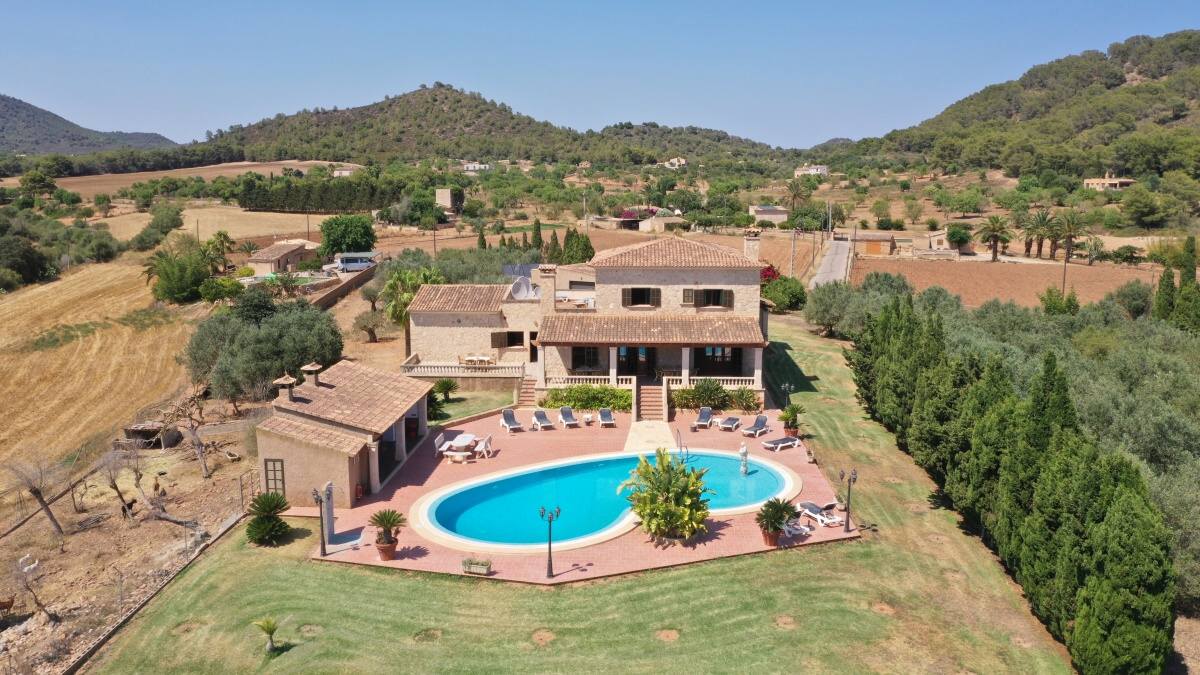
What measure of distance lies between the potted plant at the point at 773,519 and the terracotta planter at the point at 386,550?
983 centimetres

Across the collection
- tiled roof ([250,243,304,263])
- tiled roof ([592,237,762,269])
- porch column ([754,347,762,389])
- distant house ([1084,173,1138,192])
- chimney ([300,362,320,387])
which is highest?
distant house ([1084,173,1138,192])

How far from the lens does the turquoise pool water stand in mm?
23281

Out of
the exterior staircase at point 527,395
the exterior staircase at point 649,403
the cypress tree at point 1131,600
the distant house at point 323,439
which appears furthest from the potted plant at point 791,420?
the cypress tree at point 1131,600

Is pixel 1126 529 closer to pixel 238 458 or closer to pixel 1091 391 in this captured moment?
pixel 1091 391

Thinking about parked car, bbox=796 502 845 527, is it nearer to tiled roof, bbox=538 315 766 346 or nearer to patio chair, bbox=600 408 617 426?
patio chair, bbox=600 408 617 426

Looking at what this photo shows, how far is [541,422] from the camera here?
3192cm

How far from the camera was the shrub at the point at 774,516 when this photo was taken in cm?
2120

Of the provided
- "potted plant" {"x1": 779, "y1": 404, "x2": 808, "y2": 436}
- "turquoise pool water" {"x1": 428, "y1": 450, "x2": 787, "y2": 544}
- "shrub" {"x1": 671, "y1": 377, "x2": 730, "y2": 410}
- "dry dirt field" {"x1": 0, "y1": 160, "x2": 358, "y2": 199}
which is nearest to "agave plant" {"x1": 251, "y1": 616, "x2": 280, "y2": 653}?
"turquoise pool water" {"x1": 428, "y1": 450, "x2": 787, "y2": 544}

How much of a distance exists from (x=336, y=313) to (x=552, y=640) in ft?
148

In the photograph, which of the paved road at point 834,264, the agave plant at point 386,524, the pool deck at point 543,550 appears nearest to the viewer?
the pool deck at point 543,550

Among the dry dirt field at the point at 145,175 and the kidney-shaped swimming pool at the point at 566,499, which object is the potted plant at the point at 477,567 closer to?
the kidney-shaped swimming pool at the point at 566,499

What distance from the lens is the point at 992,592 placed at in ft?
64.4

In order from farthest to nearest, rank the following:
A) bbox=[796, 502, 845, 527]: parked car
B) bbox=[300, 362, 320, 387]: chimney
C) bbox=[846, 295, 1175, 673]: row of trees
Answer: bbox=[300, 362, 320, 387]: chimney
bbox=[796, 502, 845, 527]: parked car
bbox=[846, 295, 1175, 673]: row of trees

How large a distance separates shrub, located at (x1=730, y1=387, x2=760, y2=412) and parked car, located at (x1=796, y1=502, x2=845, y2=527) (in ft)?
33.9
